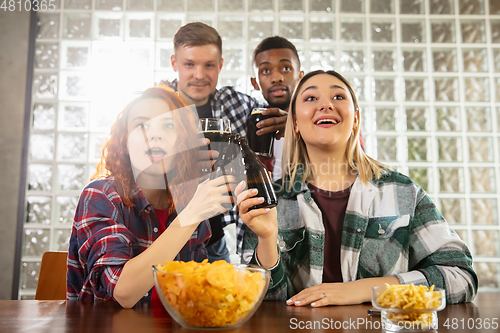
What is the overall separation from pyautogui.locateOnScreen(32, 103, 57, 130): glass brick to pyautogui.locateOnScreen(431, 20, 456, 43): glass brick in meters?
2.54

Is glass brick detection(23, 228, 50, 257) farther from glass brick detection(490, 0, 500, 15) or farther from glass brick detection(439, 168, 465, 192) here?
glass brick detection(490, 0, 500, 15)

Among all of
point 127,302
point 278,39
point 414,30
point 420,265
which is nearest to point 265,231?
point 127,302

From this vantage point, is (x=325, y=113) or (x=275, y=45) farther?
(x=275, y=45)

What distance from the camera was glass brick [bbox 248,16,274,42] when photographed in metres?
2.59

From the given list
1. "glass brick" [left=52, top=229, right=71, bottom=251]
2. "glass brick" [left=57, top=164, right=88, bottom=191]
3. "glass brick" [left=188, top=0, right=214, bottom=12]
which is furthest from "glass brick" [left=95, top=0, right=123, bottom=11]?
"glass brick" [left=52, top=229, right=71, bottom=251]

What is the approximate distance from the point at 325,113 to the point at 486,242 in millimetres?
1887

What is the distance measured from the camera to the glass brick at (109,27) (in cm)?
252

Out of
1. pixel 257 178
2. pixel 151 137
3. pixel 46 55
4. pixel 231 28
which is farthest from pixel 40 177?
pixel 257 178

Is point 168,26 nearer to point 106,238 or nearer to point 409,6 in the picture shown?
point 409,6

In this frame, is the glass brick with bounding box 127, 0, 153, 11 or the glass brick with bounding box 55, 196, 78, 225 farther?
the glass brick with bounding box 127, 0, 153, 11

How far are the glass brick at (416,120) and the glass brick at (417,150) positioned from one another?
71 mm

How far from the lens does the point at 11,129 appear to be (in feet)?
8.03

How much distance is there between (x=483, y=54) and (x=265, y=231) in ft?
7.94

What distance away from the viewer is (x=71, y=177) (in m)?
2.45
